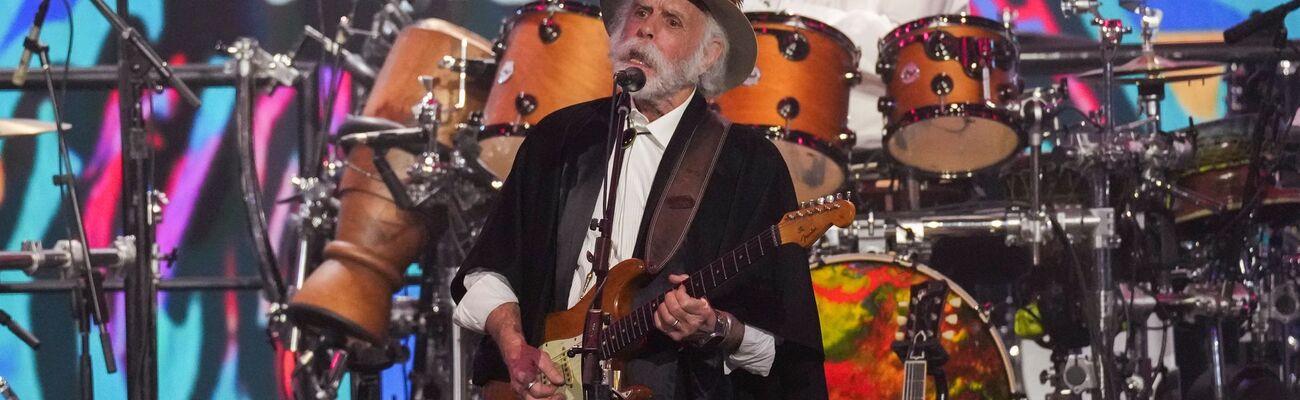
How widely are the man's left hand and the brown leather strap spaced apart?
23 cm

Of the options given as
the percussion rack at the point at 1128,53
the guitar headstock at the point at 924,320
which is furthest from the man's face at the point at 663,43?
the percussion rack at the point at 1128,53

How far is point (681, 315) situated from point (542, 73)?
3035mm

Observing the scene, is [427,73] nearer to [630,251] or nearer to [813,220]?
[630,251]

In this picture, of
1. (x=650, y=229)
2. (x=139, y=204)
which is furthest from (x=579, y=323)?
(x=139, y=204)

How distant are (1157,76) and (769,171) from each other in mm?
3088

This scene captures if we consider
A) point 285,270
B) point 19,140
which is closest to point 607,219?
point 285,270

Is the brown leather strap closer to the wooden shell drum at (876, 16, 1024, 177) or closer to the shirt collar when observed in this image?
the shirt collar

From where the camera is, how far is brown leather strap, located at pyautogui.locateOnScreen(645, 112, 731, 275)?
3.27m

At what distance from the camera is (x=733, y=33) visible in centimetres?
378

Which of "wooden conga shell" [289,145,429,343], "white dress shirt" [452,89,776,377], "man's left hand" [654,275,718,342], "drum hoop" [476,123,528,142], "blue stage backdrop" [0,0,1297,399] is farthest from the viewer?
"blue stage backdrop" [0,0,1297,399]

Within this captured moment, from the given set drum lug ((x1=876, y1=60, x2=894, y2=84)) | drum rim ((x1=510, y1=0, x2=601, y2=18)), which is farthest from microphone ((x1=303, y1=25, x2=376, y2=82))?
drum lug ((x1=876, y1=60, x2=894, y2=84))

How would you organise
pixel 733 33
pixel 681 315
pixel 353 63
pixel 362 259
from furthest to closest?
pixel 353 63
pixel 362 259
pixel 733 33
pixel 681 315

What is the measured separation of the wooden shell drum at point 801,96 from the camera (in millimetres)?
5648

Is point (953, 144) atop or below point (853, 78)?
below
